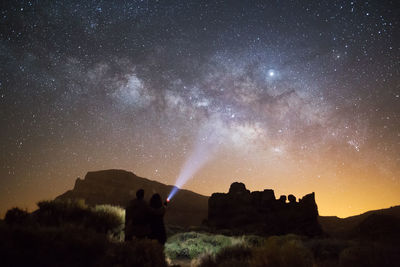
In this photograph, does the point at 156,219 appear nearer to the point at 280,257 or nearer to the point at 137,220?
the point at 137,220

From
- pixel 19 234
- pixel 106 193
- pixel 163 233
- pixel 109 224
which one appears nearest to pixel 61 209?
pixel 109 224

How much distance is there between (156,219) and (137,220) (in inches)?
27.9

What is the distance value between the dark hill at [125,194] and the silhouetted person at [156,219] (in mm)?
78290

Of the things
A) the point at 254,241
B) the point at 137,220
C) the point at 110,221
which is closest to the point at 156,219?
the point at 137,220

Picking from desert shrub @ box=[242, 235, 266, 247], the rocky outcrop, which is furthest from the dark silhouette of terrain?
desert shrub @ box=[242, 235, 266, 247]

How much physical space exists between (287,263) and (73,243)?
4.97 m

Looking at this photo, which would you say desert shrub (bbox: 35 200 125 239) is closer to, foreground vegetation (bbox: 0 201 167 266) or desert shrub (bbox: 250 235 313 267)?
foreground vegetation (bbox: 0 201 167 266)

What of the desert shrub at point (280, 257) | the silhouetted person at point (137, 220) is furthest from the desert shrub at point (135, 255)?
the desert shrub at point (280, 257)

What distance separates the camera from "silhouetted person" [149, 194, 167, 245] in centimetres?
946

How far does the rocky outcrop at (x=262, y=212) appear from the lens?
1960 inches

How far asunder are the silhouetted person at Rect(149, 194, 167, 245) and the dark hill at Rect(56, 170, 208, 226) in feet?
257

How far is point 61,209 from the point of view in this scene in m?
10.5

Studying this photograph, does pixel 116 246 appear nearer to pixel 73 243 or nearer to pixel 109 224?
pixel 73 243

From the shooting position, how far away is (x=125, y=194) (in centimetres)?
10862
